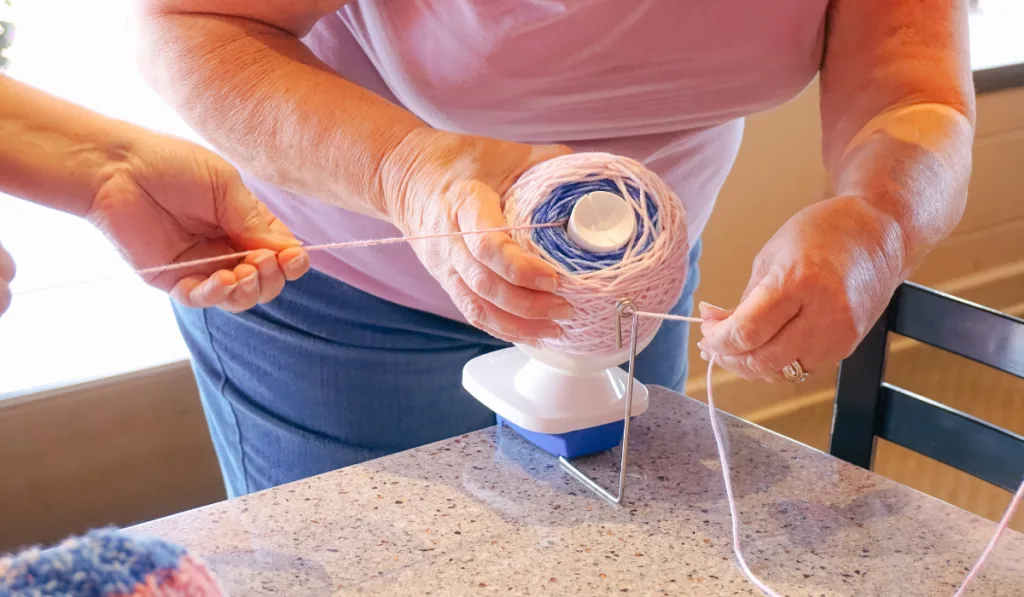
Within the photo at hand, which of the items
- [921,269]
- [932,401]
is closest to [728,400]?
[921,269]

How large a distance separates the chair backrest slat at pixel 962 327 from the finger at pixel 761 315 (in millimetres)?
292

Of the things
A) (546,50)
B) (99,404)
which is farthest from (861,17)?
(99,404)

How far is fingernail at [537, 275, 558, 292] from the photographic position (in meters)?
0.73

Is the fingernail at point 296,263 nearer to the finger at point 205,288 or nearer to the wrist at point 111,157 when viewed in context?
the finger at point 205,288

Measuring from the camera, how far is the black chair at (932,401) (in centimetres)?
96

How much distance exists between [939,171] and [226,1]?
642mm

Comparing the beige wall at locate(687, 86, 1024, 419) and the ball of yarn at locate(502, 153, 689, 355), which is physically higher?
the ball of yarn at locate(502, 153, 689, 355)

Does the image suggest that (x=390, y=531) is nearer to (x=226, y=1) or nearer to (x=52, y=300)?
(x=226, y=1)

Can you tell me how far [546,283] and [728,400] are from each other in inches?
63.1

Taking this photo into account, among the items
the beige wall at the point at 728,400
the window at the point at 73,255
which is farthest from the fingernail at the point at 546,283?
the beige wall at the point at 728,400

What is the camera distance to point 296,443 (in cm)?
101

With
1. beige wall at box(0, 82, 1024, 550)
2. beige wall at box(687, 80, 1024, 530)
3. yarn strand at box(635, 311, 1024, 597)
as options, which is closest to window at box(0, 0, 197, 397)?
beige wall at box(0, 82, 1024, 550)

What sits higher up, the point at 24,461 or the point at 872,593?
the point at 872,593

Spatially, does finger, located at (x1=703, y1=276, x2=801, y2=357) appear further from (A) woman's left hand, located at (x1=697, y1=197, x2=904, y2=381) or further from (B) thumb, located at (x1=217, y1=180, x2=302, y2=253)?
(B) thumb, located at (x1=217, y1=180, x2=302, y2=253)
